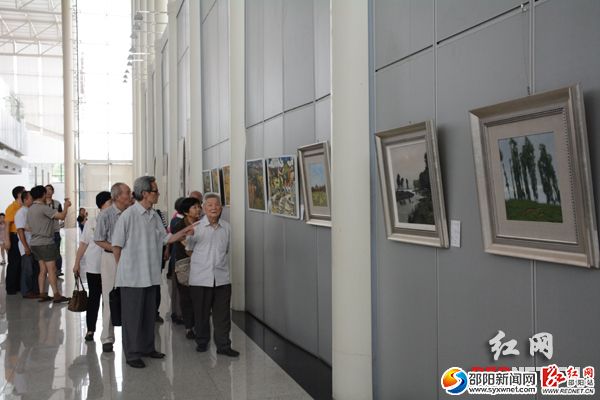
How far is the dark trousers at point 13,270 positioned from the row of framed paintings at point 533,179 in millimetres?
11938

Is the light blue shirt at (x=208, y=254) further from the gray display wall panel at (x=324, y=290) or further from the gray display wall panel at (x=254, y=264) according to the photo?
the gray display wall panel at (x=254, y=264)

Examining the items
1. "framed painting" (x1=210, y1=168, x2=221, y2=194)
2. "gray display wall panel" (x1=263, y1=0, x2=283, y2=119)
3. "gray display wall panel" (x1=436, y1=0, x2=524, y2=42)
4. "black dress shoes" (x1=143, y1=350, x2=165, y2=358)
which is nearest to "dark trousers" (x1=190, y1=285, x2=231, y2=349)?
"black dress shoes" (x1=143, y1=350, x2=165, y2=358)

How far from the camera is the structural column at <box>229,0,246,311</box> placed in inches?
451

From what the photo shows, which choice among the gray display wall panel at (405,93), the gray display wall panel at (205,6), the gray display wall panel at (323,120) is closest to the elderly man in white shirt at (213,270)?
the gray display wall panel at (323,120)

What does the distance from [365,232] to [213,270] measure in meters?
2.78

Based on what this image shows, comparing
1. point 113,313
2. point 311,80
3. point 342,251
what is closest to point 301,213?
point 311,80

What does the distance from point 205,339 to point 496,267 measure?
5221mm

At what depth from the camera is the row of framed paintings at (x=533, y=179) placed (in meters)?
3.39

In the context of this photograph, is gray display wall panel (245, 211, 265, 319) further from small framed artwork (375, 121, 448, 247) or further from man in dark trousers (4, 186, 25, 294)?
man in dark trousers (4, 186, 25, 294)

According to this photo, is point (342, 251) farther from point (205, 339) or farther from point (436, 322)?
point (205, 339)

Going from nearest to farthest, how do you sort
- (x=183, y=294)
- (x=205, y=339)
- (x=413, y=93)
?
(x=413, y=93), (x=205, y=339), (x=183, y=294)

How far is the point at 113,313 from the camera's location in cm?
852

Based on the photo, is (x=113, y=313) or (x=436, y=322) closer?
(x=436, y=322)

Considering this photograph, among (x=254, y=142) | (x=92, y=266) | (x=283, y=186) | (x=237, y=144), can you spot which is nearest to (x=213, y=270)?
(x=283, y=186)
